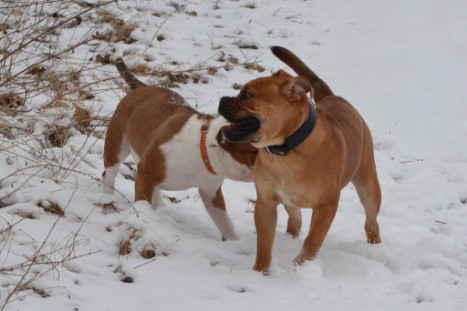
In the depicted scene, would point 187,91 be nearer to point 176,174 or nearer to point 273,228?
point 176,174

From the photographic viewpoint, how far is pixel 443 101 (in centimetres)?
857

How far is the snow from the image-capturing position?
4.02m

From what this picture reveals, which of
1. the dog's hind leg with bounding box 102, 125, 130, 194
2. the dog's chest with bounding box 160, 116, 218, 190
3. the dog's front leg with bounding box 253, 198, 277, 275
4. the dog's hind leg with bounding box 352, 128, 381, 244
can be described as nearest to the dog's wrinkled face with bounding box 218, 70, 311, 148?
the dog's front leg with bounding box 253, 198, 277, 275

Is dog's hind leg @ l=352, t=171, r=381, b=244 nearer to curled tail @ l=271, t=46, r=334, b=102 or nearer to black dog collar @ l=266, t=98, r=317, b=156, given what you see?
curled tail @ l=271, t=46, r=334, b=102

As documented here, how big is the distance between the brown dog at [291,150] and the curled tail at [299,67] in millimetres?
607

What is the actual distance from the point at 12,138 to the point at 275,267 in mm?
2766

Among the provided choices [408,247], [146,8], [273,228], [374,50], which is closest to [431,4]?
[374,50]

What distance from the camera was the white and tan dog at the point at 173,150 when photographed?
5145 millimetres

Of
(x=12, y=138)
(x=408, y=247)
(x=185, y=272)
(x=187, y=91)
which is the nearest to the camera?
(x=185, y=272)

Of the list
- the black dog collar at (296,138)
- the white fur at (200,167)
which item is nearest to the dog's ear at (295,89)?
the black dog collar at (296,138)

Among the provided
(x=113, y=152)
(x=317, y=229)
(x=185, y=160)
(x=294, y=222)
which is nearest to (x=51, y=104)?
(x=113, y=152)

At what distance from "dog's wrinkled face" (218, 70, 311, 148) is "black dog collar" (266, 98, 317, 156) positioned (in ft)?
0.09

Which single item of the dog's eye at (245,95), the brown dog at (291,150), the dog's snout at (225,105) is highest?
the dog's eye at (245,95)

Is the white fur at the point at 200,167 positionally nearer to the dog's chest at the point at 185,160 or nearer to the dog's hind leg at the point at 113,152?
the dog's chest at the point at 185,160
